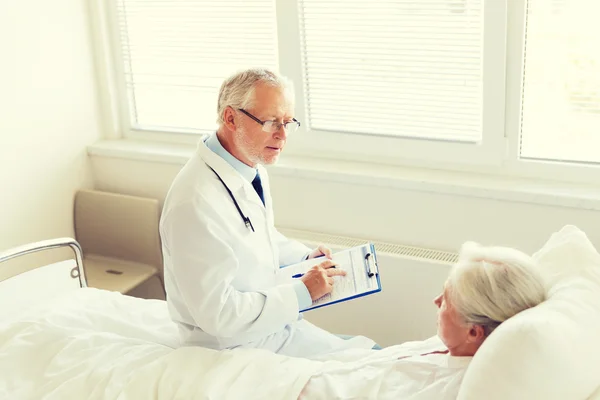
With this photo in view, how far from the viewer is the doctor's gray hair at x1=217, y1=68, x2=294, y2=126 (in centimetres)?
235

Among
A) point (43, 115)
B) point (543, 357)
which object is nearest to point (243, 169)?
point (543, 357)

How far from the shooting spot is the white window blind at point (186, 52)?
11.3 feet

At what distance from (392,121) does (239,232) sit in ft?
3.50

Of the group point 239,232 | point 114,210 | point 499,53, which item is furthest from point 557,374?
point 114,210

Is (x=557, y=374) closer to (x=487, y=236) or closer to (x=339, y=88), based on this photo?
(x=487, y=236)

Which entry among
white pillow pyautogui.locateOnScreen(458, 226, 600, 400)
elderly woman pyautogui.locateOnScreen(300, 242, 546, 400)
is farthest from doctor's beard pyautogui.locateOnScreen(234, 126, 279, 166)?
white pillow pyautogui.locateOnScreen(458, 226, 600, 400)

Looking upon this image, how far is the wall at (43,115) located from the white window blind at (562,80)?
2.12 meters

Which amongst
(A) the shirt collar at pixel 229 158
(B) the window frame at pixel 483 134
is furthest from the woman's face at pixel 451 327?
(B) the window frame at pixel 483 134

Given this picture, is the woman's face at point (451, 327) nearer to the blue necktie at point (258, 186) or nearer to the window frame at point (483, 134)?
the blue necktie at point (258, 186)

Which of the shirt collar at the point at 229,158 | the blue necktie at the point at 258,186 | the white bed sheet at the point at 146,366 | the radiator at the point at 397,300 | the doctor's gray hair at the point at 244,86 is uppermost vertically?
the doctor's gray hair at the point at 244,86

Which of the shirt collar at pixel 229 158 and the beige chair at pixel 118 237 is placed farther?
the beige chair at pixel 118 237

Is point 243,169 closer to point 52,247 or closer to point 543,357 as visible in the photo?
point 52,247

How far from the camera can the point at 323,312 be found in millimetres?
3223

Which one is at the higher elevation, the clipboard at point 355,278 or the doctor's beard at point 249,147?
the doctor's beard at point 249,147
